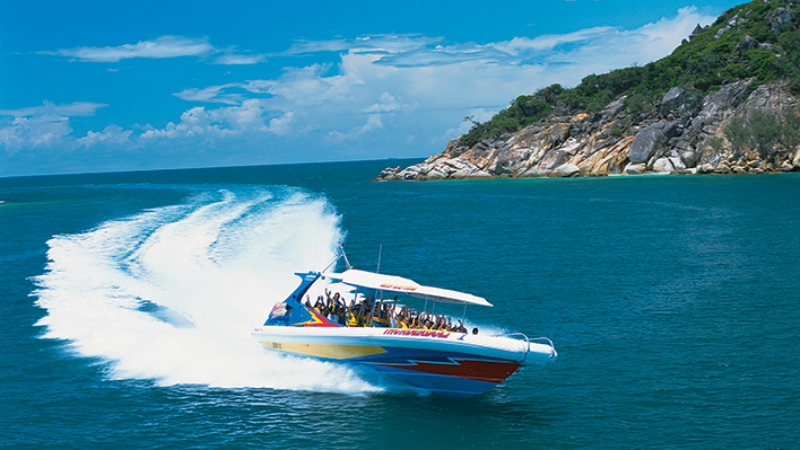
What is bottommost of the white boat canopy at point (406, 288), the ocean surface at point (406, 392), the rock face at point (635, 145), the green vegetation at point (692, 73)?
the ocean surface at point (406, 392)

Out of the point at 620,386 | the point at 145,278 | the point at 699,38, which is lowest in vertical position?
the point at 620,386

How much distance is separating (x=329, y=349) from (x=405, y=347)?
8.96 feet

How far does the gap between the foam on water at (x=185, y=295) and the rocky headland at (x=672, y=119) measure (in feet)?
233

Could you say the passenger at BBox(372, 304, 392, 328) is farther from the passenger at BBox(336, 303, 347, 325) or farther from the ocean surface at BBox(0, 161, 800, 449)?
the ocean surface at BBox(0, 161, 800, 449)

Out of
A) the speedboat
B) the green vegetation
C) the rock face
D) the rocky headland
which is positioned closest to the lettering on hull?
the speedboat

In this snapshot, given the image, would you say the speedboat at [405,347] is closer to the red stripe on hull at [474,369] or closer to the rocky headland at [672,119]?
the red stripe on hull at [474,369]

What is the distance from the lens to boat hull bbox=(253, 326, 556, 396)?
676 inches

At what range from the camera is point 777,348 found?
20.9 meters

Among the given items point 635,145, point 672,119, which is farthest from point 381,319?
point 672,119

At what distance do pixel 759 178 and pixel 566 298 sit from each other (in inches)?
2584

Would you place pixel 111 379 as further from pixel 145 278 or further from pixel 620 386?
pixel 620 386

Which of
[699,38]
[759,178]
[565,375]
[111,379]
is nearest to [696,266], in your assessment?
[565,375]

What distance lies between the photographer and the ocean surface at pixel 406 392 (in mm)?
16219

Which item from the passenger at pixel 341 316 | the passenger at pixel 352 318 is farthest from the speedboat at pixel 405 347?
the passenger at pixel 352 318
